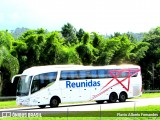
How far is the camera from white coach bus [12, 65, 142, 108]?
2856 centimetres

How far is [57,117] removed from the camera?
21.2 meters

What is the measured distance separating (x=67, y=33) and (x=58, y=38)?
28786 mm

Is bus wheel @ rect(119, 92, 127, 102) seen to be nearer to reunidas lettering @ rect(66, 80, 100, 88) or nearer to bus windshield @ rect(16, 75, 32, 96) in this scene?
reunidas lettering @ rect(66, 80, 100, 88)

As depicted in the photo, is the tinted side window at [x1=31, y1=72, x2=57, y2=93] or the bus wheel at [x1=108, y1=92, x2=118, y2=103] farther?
the bus wheel at [x1=108, y1=92, x2=118, y2=103]

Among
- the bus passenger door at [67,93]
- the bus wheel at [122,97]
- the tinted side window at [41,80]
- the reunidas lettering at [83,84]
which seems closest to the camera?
the tinted side window at [41,80]

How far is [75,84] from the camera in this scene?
30609 mm

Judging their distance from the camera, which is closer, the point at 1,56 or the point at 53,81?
the point at 53,81

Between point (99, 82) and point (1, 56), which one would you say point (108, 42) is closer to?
point (1, 56)

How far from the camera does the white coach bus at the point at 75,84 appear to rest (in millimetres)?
28562

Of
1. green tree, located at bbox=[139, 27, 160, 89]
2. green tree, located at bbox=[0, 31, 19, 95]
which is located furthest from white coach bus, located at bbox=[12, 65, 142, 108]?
green tree, located at bbox=[139, 27, 160, 89]

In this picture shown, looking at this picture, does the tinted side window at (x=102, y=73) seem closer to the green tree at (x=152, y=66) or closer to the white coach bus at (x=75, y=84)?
the white coach bus at (x=75, y=84)

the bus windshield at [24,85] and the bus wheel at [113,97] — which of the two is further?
the bus wheel at [113,97]

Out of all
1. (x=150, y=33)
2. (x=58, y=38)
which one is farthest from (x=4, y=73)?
(x=150, y=33)

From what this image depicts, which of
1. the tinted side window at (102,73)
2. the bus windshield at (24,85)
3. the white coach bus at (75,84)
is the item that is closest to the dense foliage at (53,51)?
the white coach bus at (75,84)
